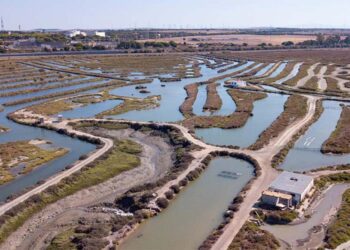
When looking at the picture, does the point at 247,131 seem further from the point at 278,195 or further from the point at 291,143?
the point at 278,195

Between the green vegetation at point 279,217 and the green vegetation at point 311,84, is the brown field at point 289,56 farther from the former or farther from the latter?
the green vegetation at point 279,217

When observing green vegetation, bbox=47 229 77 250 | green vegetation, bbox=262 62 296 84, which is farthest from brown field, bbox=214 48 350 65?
green vegetation, bbox=47 229 77 250

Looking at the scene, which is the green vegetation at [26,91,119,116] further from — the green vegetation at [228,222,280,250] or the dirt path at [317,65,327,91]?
the green vegetation at [228,222,280,250]

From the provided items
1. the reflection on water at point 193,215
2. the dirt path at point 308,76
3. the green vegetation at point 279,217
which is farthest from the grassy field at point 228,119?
the green vegetation at point 279,217

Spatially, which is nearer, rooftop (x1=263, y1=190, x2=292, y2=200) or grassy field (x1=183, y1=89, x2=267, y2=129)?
→ rooftop (x1=263, y1=190, x2=292, y2=200)

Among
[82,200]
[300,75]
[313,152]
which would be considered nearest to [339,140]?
Result: [313,152]

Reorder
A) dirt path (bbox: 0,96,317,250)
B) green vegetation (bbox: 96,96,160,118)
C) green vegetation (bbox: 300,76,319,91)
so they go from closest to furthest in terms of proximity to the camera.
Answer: dirt path (bbox: 0,96,317,250), green vegetation (bbox: 96,96,160,118), green vegetation (bbox: 300,76,319,91)
